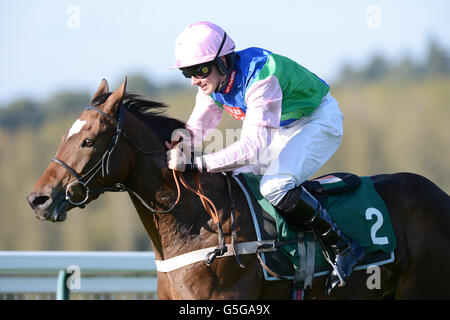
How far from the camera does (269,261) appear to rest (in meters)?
3.46

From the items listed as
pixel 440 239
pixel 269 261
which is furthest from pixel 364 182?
pixel 269 261

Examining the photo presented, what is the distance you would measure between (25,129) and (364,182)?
2882 centimetres

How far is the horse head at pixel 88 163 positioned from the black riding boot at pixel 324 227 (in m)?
0.96

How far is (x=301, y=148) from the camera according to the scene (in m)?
3.65

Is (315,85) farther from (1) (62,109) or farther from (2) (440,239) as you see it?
(1) (62,109)

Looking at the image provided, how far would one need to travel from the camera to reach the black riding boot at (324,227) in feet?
11.4

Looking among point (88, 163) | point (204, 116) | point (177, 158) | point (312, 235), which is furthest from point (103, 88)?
point (312, 235)

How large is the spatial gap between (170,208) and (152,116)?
0.61m

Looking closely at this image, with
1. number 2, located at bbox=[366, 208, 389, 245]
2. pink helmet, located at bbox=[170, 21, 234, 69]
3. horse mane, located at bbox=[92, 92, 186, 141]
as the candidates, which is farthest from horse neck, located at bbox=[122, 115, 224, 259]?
number 2, located at bbox=[366, 208, 389, 245]

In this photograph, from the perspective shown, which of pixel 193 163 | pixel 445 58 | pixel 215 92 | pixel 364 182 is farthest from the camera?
pixel 445 58

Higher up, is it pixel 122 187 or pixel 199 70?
pixel 199 70

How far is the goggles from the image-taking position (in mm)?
3492

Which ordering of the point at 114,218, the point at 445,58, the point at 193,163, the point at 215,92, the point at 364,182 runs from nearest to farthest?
the point at 193,163 → the point at 215,92 → the point at 364,182 → the point at 114,218 → the point at 445,58

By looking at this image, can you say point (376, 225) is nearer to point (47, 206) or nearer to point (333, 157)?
point (47, 206)
